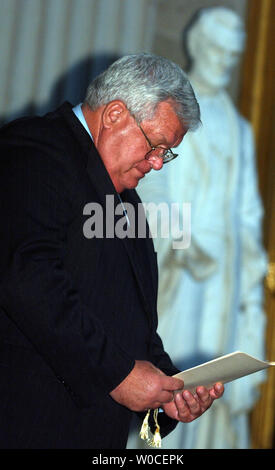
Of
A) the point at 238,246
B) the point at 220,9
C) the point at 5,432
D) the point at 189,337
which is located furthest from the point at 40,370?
the point at 220,9

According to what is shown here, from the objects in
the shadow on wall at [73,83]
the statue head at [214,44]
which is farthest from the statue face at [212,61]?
the shadow on wall at [73,83]

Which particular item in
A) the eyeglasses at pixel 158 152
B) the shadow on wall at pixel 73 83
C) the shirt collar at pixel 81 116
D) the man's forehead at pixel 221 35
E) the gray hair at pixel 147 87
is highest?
the gray hair at pixel 147 87

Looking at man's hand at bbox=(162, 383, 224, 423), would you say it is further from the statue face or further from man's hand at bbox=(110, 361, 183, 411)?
the statue face

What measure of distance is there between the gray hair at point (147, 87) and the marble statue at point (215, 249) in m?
1.94

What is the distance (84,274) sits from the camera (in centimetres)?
173

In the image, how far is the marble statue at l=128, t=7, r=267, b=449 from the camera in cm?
394

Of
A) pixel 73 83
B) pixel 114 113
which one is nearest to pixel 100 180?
pixel 114 113

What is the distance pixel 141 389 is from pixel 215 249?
241 centimetres

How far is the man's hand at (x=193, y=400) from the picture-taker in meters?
1.86

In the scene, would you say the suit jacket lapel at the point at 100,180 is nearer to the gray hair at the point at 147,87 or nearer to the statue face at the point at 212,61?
the gray hair at the point at 147,87

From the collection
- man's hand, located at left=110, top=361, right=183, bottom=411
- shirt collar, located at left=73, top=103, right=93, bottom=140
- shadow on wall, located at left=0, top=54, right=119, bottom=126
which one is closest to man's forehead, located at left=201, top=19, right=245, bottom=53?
shadow on wall, located at left=0, top=54, right=119, bottom=126

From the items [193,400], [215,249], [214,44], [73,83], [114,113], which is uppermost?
[114,113]

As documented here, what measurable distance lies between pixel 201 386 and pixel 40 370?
16.4 inches

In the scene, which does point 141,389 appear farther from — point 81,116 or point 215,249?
point 215,249
